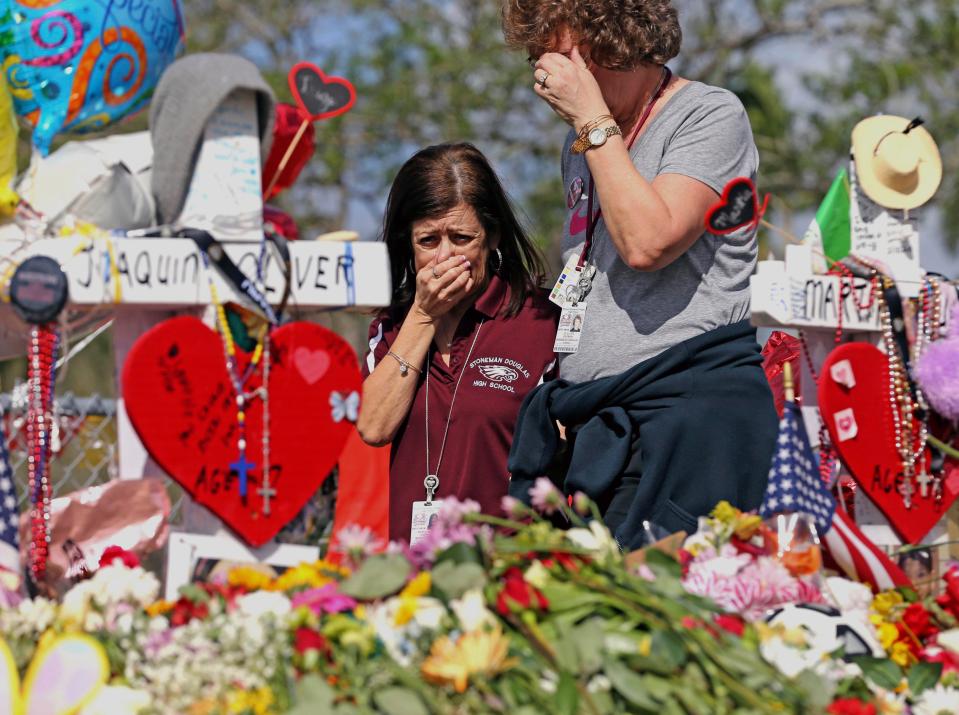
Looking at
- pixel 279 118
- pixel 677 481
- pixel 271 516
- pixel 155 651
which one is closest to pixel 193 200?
pixel 279 118

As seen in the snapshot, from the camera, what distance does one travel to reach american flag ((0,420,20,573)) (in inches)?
71.0

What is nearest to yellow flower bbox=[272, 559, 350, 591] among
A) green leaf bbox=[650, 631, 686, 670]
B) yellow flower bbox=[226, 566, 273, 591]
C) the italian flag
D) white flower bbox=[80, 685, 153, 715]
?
yellow flower bbox=[226, 566, 273, 591]

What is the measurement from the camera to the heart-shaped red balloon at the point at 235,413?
187cm

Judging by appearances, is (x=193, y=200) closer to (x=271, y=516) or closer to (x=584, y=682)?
(x=271, y=516)

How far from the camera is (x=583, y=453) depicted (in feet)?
7.23

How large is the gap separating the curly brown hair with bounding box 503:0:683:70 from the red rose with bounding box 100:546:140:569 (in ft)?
3.76

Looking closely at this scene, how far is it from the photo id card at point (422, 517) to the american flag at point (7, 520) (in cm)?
86

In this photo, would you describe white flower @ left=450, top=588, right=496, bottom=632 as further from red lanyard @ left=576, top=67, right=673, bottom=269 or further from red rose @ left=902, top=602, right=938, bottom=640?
red lanyard @ left=576, top=67, right=673, bottom=269

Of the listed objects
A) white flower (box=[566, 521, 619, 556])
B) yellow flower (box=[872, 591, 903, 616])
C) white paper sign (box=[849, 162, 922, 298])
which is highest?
white paper sign (box=[849, 162, 922, 298])

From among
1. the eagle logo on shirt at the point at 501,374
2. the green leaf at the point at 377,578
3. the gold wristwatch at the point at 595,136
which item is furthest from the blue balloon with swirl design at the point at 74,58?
the green leaf at the point at 377,578

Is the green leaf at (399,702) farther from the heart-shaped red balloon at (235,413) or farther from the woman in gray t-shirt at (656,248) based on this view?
the woman in gray t-shirt at (656,248)

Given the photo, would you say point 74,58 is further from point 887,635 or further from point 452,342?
point 887,635

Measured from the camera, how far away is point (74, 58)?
208 cm

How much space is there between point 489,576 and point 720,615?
30 cm
